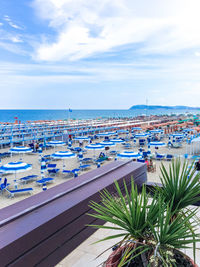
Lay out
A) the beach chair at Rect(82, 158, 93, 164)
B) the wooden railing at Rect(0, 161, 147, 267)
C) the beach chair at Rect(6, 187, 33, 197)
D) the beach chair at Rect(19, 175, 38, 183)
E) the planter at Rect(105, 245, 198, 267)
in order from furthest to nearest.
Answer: the beach chair at Rect(82, 158, 93, 164) < the beach chair at Rect(19, 175, 38, 183) < the beach chair at Rect(6, 187, 33, 197) < the wooden railing at Rect(0, 161, 147, 267) < the planter at Rect(105, 245, 198, 267)

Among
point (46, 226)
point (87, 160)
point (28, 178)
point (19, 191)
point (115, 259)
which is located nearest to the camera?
point (115, 259)

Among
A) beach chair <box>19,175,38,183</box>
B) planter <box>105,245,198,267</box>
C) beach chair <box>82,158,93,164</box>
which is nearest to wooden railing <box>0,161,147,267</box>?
planter <box>105,245,198,267</box>

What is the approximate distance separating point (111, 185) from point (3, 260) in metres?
2.99

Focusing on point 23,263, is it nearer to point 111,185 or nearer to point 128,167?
point 111,185

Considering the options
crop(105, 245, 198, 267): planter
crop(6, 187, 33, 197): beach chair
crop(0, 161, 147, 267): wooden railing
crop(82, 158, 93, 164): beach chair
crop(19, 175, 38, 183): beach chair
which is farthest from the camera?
crop(82, 158, 93, 164): beach chair

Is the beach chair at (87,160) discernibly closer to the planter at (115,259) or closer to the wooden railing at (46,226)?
the wooden railing at (46,226)

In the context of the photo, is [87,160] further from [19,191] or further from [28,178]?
[19,191]

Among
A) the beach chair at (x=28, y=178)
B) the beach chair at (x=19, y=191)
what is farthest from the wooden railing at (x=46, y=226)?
the beach chair at (x=28, y=178)

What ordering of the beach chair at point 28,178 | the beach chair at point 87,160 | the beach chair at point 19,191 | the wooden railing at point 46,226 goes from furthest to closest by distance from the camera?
the beach chair at point 87,160
the beach chair at point 28,178
the beach chair at point 19,191
the wooden railing at point 46,226

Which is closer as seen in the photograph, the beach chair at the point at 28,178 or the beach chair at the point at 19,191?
the beach chair at the point at 19,191

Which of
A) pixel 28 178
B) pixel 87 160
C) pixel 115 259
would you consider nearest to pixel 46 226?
pixel 115 259

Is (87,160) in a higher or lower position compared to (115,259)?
lower

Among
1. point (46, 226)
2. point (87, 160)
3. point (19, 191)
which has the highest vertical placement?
point (46, 226)

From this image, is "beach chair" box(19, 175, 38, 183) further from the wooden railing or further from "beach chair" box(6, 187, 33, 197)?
the wooden railing
